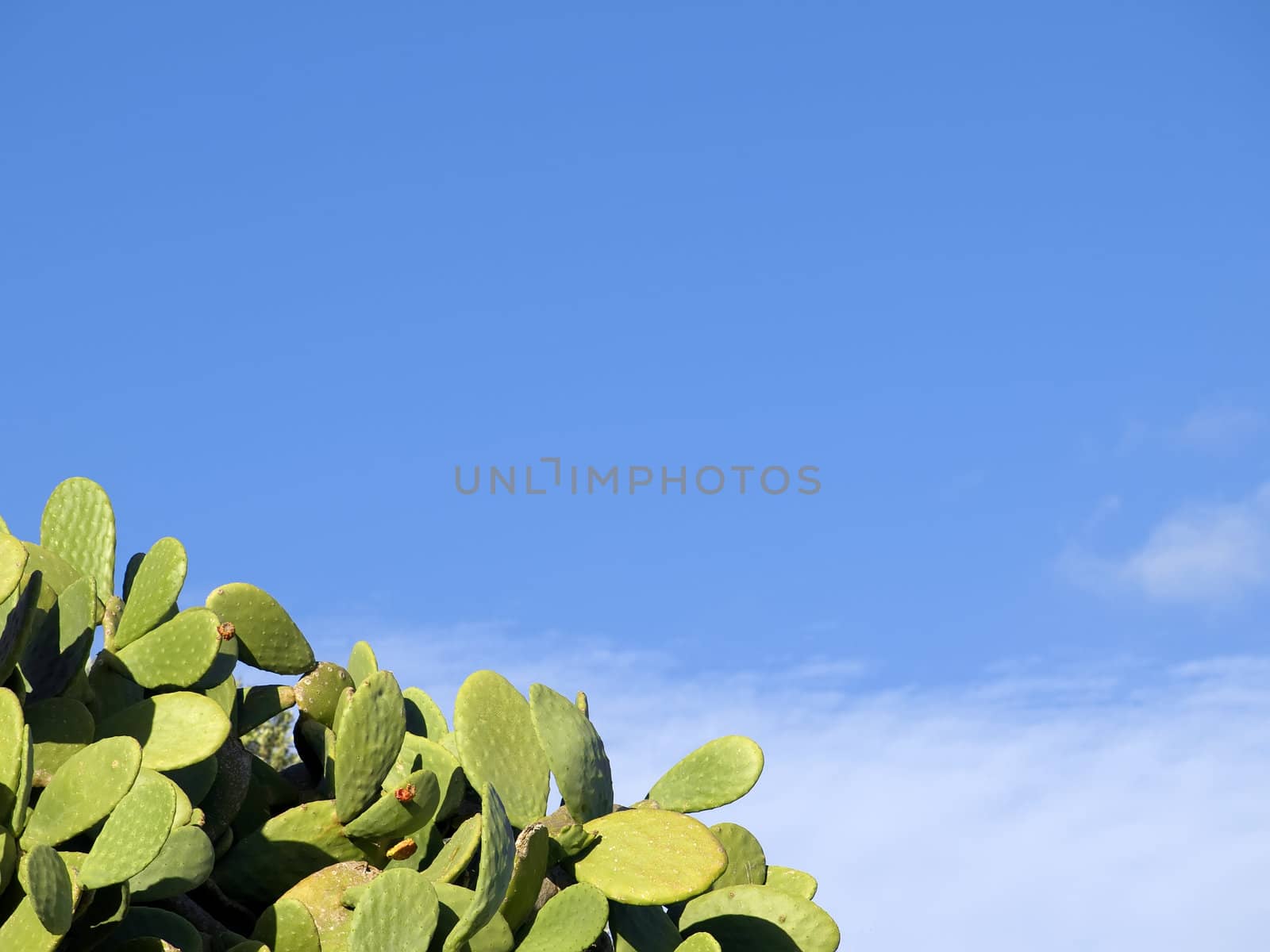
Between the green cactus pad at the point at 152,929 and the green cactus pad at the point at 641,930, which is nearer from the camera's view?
the green cactus pad at the point at 152,929

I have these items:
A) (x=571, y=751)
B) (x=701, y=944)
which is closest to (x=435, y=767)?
(x=571, y=751)

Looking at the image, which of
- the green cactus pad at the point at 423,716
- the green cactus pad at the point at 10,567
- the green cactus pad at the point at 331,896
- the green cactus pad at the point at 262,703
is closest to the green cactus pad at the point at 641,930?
the green cactus pad at the point at 331,896

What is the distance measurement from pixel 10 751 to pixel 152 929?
361 millimetres

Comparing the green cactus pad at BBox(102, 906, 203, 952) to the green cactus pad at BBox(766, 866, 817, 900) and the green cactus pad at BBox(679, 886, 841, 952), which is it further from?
the green cactus pad at BBox(766, 866, 817, 900)

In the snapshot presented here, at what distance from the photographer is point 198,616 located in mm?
2270

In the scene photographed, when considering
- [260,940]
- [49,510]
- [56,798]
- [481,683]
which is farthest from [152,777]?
[49,510]

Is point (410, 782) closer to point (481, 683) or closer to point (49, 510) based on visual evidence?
point (481, 683)

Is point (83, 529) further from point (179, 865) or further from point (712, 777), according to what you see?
point (712, 777)

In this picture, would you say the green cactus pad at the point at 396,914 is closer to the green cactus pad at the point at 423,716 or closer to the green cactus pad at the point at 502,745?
the green cactus pad at the point at 502,745

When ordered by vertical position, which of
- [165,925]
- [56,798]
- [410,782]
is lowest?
[165,925]

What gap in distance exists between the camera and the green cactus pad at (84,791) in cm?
188

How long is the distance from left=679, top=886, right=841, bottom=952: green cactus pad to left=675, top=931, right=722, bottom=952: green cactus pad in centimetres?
33

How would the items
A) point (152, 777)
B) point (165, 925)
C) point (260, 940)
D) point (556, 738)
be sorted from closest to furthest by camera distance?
point (152, 777) → point (165, 925) → point (260, 940) → point (556, 738)

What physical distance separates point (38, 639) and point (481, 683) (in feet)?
2.55
